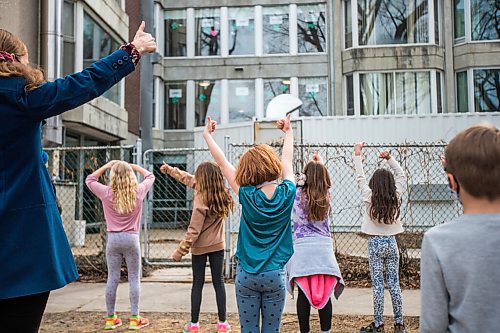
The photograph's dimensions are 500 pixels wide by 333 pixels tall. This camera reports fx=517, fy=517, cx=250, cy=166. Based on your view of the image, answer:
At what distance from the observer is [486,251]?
1909 mm

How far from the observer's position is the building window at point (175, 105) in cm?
2398

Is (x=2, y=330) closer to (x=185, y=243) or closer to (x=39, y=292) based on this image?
(x=39, y=292)

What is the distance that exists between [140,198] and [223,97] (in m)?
18.3

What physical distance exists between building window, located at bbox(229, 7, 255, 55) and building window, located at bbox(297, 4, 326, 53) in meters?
2.18

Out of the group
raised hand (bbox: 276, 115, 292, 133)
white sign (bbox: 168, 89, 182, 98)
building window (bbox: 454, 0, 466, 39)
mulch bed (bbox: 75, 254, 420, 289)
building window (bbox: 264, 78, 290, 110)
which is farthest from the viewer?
white sign (bbox: 168, 89, 182, 98)

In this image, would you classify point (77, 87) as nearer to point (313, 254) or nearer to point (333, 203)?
point (313, 254)

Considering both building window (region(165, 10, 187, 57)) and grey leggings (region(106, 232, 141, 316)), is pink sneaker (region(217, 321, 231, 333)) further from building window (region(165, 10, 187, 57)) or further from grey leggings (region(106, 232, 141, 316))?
building window (region(165, 10, 187, 57))

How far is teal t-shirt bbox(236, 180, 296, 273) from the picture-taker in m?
3.63

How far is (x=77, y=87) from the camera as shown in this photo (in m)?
2.15

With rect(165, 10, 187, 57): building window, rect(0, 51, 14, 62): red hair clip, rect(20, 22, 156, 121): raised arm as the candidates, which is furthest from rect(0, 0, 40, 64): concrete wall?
rect(165, 10, 187, 57): building window

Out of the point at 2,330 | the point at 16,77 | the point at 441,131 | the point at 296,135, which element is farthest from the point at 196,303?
the point at 441,131

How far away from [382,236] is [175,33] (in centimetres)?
2077

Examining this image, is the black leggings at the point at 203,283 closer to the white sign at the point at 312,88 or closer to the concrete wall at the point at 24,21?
the concrete wall at the point at 24,21

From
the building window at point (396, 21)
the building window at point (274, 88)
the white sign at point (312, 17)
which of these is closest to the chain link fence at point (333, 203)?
the building window at point (274, 88)
